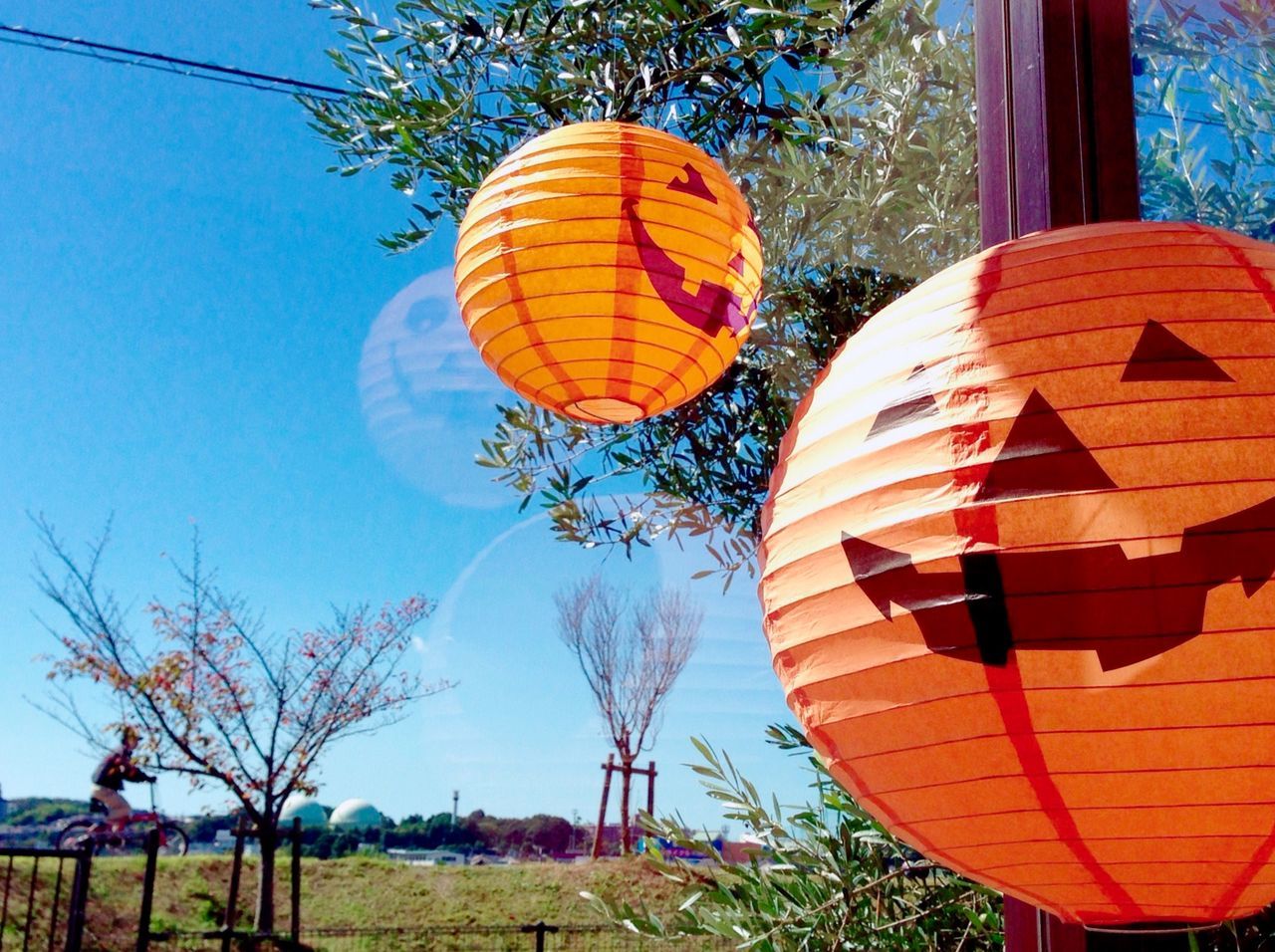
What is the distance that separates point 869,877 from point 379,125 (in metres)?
2.01

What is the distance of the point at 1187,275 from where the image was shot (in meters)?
0.52

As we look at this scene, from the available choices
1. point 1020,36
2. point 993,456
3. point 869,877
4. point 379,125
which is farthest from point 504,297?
point 379,125

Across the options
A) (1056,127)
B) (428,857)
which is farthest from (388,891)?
(1056,127)

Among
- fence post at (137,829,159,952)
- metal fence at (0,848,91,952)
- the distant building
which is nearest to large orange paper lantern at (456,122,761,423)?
fence post at (137,829,159,952)

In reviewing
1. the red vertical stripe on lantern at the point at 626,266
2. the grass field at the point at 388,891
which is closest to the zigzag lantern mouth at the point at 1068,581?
the red vertical stripe on lantern at the point at 626,266

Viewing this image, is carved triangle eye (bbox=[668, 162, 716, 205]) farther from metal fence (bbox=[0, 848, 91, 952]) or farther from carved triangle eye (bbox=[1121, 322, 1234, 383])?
metal fence (bbox=[0, 848, 91, 952])

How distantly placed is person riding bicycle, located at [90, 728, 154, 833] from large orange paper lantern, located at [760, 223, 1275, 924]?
388 inches

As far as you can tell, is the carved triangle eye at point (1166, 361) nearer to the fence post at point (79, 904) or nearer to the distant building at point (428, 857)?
the fence post at point (79, 904)

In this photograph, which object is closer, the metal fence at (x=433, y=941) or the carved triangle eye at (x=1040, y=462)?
the carved triangle eye at (x=1040, y=462)

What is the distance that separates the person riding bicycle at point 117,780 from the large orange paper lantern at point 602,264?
360 inches

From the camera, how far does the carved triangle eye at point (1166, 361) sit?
0.47 meters

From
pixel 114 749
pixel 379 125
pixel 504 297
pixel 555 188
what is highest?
pixel 379 125

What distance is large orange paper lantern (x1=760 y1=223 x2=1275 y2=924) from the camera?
1.47 ft

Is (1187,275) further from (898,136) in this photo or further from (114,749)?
(114,749)
